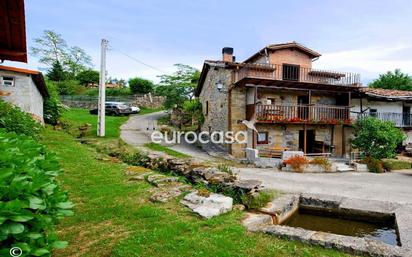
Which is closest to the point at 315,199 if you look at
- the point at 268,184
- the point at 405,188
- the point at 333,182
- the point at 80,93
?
the point at 268,184

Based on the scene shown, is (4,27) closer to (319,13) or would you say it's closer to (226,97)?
(319,13)

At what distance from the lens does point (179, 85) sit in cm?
3306

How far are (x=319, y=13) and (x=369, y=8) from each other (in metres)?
2.20

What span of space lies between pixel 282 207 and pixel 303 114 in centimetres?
1461

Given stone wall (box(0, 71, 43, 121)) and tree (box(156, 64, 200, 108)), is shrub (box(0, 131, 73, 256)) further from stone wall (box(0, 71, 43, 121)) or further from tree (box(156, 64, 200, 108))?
tree (box(156, 64, 200, 108))

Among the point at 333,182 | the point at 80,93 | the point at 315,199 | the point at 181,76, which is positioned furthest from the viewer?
the point at 80,93

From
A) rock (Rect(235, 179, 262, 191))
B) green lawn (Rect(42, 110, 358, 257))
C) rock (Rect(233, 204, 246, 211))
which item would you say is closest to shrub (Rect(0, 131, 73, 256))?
green lawn (Rect(42, 110, 358, 257))

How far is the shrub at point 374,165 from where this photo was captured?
53.6 ft

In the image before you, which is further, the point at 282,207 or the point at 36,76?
the point at 36,76

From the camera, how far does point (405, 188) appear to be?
11750 millimetres

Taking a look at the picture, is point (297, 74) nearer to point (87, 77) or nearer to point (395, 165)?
point (395, 165)

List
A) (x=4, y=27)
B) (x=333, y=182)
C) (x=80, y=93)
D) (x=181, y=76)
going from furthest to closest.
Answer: (x=80, y=93)
(x=181, y=76)
(x=333, y=182)
(x=4, y=27)

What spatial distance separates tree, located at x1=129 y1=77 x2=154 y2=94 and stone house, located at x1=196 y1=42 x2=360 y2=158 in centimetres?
2356

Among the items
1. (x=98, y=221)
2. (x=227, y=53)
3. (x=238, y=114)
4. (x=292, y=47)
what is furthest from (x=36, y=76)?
(x=292, y=47)
